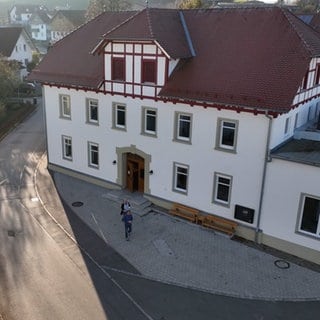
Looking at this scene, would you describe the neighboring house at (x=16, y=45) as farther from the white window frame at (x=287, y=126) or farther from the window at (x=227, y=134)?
the white window frame at (x=287, y=126)

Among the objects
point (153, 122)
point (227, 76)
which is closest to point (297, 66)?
point (227, 76)

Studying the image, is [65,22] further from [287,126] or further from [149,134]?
[287,126]

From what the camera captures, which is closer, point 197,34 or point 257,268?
point 257,268

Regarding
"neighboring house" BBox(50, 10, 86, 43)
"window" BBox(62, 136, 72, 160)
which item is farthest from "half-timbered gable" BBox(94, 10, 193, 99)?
"neighboring house" BBox(50, 10, 86, 43)

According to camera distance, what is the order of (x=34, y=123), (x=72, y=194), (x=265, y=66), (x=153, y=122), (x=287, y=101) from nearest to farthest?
(x=287, y=101), (x=265, y=66), (x=153, y=122), (x=72, y=194), (x=34, y=123)

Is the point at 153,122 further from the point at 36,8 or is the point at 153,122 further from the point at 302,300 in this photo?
the point at 36,8
